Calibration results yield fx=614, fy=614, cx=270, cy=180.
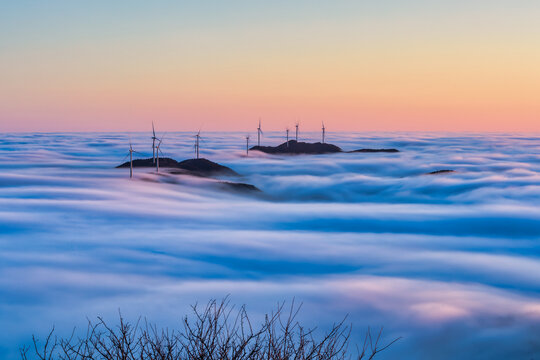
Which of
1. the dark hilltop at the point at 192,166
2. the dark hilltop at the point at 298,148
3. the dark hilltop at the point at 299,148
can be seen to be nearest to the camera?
the dark hilltop at the point at 192,166

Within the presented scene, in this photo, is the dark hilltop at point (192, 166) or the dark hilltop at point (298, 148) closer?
the dark hilltop at point (192, 166)

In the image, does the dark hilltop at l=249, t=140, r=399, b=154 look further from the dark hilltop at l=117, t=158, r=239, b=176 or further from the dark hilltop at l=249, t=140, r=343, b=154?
the dark hilltop at l=117, t=158, r=239, b=176

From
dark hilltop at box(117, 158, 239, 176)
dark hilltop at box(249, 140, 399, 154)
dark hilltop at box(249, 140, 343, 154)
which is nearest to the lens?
dark hilltop at box(117, 158, 239, 176)

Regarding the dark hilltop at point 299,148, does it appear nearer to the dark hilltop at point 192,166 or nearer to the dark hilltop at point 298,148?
the dark hilltop at point 298,148

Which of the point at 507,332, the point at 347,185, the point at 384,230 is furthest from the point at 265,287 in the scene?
the point at 347,185

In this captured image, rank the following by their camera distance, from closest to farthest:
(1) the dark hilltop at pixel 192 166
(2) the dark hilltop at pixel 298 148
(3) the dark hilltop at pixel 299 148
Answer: (1) the dark hilltop at pixel 192 166 < (2) the dark hilltop at pixel 298 148 < (3) the dark hilltop at pixel 299 148

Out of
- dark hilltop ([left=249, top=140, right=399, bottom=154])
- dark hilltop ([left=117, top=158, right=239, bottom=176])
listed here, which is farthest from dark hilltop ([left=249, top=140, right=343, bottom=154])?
dark hilltop ([left=117, top=158, right=239, bottom=176])

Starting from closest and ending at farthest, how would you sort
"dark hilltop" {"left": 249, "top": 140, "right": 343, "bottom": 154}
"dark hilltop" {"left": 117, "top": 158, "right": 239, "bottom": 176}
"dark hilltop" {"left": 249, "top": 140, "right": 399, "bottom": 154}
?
"dark hilltop" {"left": 117, "top": 158, "right": 239, "bottom": 176}
"dark hilltop" {"left": 249, "top": 140, "right": 343, "bottom": 154}
"dark hilltop" {"left": 249, "top": 140, "right": 399, "bottom": 154}

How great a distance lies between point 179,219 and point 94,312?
137 feet

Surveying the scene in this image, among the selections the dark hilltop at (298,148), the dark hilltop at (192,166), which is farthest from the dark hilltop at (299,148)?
the dark hilltop at (192,166)

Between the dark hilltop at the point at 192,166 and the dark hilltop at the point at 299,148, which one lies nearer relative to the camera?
the dark hilltop at the point at 192,166

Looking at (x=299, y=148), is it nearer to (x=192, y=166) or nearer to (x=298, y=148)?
(x=298, y=148)

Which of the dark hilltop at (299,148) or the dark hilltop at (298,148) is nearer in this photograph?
the dark hilltop at (298,148)

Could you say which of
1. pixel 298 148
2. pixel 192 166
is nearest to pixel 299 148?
pixel 298 148
